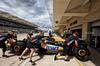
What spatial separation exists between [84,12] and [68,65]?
18.9 ft

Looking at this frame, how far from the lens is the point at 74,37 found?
260cm

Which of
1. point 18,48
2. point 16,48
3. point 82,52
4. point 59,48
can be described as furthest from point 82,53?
point 16,48

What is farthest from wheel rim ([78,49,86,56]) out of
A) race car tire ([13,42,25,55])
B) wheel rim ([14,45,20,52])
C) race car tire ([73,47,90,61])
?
wheel rim ([14,45,20,52])

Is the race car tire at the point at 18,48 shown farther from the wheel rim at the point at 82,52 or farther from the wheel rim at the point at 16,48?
the wheel rim at the point at 82,52

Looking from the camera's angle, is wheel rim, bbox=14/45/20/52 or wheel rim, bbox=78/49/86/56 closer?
wheel rim, bbox=78/49/86/56

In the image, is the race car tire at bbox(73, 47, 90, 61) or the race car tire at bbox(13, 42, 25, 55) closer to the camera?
the race car tire at bbox(73, 47, 90, 61)

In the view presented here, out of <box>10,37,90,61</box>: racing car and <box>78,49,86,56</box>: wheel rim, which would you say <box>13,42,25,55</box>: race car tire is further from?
<box>78,49,86,56</box>: wheel rim

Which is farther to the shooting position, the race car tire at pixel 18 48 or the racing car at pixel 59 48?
the race car tire at pixel 18 48

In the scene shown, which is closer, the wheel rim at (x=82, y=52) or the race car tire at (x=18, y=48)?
the wheel rim at (x=82, y=52)

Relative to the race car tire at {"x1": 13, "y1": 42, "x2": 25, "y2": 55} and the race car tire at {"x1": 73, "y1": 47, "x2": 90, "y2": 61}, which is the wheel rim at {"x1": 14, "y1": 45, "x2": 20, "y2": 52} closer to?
the race car tire at {"x1": 13, "y1": 42, "x2": 25, "y2": 55}

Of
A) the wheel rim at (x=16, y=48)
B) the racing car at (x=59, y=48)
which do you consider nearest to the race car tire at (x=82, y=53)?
the racing car at (x=59, y=48)

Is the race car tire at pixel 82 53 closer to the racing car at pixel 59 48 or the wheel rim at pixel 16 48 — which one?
the racing car at pixel 59 48

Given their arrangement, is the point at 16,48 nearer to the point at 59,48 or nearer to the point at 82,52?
the point at 59,48

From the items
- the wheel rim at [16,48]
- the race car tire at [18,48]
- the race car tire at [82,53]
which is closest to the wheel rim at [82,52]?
the race car tire at [82,53]
